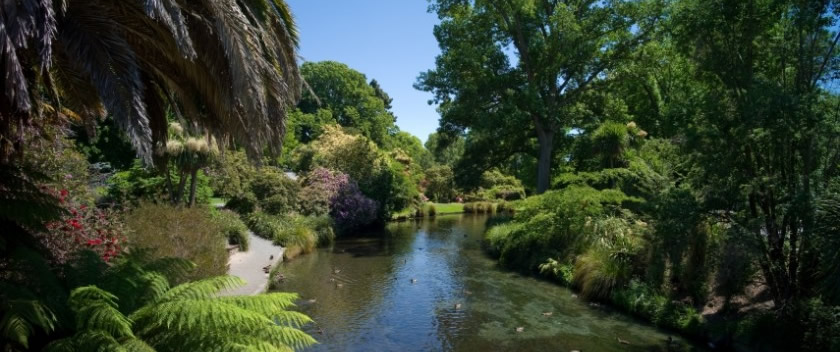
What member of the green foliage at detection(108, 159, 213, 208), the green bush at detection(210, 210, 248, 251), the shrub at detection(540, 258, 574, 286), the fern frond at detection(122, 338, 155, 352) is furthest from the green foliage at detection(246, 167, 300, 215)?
the fern frond at detection(122, 338, 155, 352)

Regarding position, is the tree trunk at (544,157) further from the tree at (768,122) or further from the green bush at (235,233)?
the tree at (768,122)

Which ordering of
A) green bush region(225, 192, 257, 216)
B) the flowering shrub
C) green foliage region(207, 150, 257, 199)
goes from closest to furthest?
1. the flowering shrub
2. green foliage region(207, 150, 257, 199)
3. green bush region(225, 192, 257, 216)

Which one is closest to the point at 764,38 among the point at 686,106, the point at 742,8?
the point at 742,8

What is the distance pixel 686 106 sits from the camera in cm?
1070

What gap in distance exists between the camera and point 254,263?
14.8 m

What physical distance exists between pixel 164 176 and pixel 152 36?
1400 cm

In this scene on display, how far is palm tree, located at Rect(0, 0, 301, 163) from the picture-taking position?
419 centimetres

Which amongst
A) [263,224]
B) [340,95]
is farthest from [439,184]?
[263,224]

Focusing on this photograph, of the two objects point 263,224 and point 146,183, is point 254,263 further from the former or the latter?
point 146,183

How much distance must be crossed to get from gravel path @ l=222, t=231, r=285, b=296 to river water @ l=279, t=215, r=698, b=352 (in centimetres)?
76

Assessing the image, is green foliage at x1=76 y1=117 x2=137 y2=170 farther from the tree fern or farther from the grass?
the tree fern

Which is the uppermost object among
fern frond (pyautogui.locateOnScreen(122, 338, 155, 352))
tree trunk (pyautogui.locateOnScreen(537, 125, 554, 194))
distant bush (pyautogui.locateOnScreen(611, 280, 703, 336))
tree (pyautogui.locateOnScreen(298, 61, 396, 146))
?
tree (pyautogui.locateOnScreen(298, 61, 396, 146))

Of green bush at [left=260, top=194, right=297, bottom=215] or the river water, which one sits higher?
green bush at [left=260, top=194, right=297, bottom=215]

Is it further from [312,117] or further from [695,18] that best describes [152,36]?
[312,117]
